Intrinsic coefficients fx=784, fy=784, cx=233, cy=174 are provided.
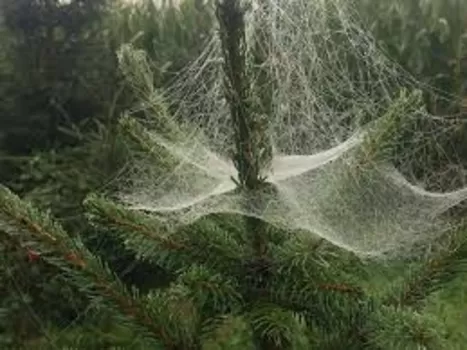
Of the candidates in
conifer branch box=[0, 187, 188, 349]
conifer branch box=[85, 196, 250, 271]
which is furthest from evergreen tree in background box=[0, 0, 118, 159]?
conifer branch box=[0, 187, 188, 349]

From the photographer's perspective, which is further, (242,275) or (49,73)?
(49,73)

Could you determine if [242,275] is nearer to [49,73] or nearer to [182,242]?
[182,242]

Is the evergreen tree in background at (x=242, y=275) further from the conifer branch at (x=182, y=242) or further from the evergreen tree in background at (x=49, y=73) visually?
the evergreen tree in background at (x=49, y=73)

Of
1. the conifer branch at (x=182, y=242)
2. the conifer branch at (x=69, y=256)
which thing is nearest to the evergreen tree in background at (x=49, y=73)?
the conifer branch at (x=182, y=242)

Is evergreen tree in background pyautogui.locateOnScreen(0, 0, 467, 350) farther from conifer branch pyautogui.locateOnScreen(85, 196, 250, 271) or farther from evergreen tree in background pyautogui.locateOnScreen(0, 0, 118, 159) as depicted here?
evergreen tree in background pyautogui.locateOnScreen(0, 0, 118, 159)

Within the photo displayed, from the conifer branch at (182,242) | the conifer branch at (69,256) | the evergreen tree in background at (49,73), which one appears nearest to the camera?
the conifer branch at (69,256)

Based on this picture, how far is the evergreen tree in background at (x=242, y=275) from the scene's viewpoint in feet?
5.08

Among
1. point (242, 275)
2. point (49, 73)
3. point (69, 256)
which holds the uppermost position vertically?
point (49, 73)

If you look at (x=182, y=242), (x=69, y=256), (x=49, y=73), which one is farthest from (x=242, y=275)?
(x=49, y=73)

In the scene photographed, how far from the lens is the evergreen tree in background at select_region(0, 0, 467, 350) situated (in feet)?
5.08

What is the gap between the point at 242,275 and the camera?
5.82 ft

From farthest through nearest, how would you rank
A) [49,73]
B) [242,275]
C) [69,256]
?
[49,73]
[242,275]
[69,256]

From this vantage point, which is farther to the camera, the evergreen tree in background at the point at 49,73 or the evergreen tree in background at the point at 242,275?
the evergreen tree in background at the point at 49,73

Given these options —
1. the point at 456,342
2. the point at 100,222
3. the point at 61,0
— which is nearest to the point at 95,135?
the point at 61,0
